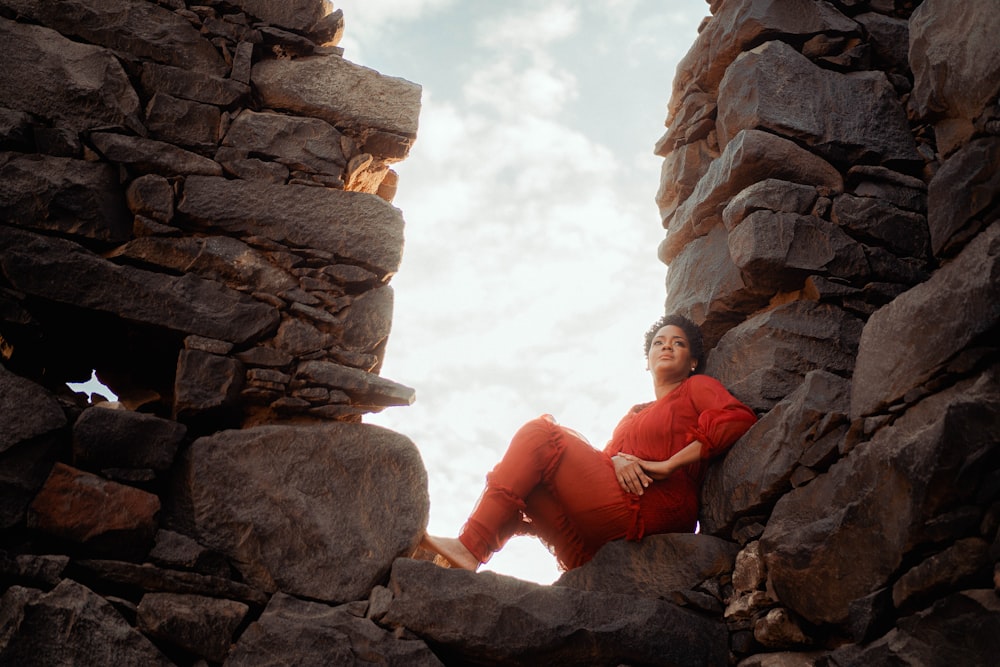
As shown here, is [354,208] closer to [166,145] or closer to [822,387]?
[166,145]

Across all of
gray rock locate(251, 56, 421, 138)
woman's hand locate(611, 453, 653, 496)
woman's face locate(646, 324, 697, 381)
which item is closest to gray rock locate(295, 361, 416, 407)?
woman's hand locate(611, 453, 653, 496)

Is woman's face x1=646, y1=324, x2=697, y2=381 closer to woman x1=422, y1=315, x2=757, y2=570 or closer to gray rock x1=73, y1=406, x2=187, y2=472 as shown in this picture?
woman x1=422, y1=315, x2=757, y2=570

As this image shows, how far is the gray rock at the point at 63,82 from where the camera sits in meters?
3.18

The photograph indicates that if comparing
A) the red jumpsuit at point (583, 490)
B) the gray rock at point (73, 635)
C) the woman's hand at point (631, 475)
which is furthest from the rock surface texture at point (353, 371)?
the woman's hand at point (631, 475)

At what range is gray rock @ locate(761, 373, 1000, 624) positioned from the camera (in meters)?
2.13

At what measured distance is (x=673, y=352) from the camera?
383 cm

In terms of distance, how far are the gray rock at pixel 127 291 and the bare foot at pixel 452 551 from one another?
3.22 feet

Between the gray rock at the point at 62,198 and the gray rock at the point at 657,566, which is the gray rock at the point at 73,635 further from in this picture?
the gray rock at the point at 657,566

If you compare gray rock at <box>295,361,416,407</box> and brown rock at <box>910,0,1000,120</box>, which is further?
gray rock at <box>295,361,416,407</box>

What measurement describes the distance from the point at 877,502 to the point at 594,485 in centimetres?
114

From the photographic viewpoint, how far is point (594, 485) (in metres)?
3.30

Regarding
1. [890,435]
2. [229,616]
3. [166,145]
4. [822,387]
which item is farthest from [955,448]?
[166,145]

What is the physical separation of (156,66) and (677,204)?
266cm

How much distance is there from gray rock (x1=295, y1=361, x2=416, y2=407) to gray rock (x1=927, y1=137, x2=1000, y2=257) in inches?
73.5
